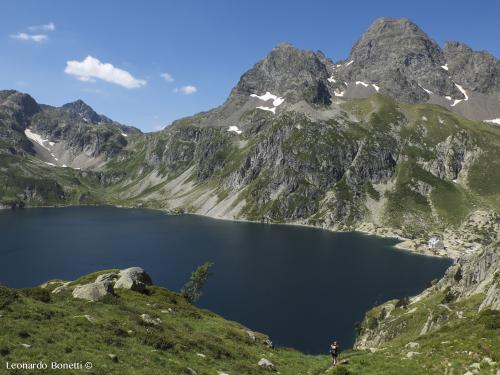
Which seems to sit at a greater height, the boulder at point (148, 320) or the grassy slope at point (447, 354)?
the grassy slope at point (447, 354)

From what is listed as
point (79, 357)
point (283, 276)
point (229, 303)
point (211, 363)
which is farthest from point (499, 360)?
point (283, 276)

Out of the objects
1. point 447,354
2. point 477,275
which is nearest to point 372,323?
point 477,275

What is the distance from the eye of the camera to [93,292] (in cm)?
4550

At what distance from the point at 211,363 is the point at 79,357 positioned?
11.6 m

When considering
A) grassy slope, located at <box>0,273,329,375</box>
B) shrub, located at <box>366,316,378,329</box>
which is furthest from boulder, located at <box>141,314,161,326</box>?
shrub, located at <box>366,316,378,329</box>

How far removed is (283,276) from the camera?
16500cm

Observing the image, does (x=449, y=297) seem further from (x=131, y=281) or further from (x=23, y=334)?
(x=23, y=334)

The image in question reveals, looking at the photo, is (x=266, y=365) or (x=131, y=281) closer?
(x=266, y=365)

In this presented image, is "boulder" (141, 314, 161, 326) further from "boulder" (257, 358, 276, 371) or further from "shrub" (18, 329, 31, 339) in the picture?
"shrub" (18, 329, 31, 339)

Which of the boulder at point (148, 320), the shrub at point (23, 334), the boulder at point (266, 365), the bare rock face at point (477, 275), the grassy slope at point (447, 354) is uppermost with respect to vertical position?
the bare rock face at point (477, 275)

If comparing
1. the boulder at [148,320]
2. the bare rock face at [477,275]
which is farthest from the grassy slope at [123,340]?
the bare rock face at [477,275]

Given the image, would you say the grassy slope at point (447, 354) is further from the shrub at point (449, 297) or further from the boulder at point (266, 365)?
the shrub at point (449, 297)

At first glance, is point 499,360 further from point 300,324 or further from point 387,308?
point 300,324

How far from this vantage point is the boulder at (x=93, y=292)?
4475 centimetres
